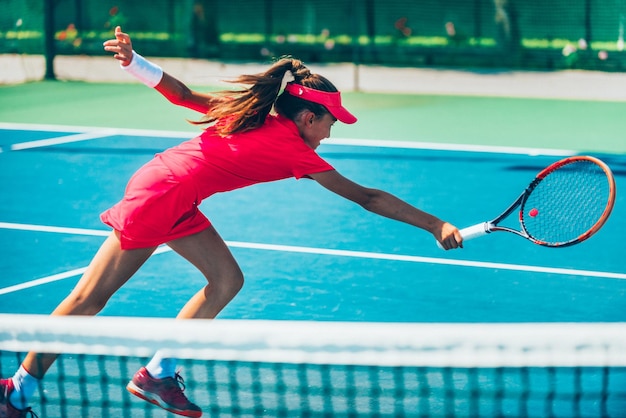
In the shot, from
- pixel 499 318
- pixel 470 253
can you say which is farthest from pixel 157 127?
pixel 499 318

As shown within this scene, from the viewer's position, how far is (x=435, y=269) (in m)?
7.48

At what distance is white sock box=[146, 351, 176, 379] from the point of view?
4.78 meters

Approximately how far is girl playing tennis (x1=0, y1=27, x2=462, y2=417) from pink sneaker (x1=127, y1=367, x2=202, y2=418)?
0.48m

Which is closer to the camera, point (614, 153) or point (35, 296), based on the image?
point (35, 296)

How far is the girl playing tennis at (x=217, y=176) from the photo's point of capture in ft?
14.7

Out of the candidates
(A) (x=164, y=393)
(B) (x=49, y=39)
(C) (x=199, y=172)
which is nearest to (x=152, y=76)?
(C) (x=199, y=172)

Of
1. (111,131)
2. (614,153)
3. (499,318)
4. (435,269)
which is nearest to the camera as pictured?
(499,318)

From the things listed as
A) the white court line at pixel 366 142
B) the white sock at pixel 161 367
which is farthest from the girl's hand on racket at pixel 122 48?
the white court line at pixel 366 142

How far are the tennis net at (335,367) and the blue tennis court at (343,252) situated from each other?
1.05 m

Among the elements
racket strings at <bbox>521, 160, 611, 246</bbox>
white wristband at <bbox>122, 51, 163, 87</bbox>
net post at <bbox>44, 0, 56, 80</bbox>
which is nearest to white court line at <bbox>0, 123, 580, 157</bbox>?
racket strings at <bbox>521, 160, 611, 246</bbox>

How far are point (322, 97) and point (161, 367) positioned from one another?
1.42 m

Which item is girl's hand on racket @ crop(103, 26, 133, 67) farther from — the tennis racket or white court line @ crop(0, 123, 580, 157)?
white court line @ crop(0, 123, 580, 157)

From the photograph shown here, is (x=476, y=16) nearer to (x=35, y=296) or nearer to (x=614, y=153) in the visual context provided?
(x=614, y=153)

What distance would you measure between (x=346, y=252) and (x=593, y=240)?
1.97 meters
